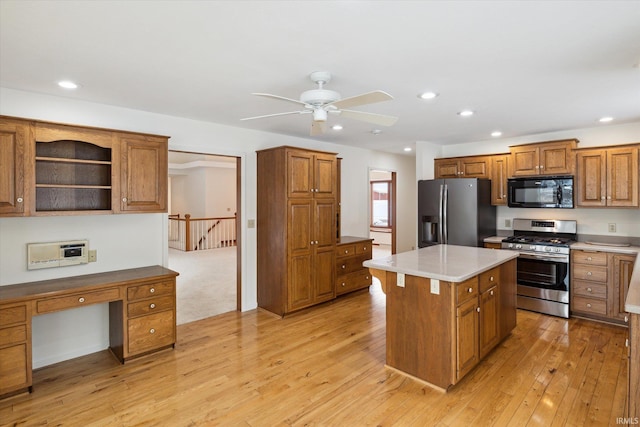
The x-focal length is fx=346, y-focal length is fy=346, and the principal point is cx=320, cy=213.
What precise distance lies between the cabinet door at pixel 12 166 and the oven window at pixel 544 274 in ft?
18.1

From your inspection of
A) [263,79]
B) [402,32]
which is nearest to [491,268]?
[402,32]

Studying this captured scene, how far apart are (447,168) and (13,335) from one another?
5745 millimetres

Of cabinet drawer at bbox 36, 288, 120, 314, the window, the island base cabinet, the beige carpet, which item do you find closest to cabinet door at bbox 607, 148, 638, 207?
the island base cabinet

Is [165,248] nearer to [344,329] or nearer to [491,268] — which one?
[344,329]

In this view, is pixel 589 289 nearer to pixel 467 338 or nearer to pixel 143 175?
pixel 467 338

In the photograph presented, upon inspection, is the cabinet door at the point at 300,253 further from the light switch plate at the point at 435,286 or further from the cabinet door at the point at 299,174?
the light switch plate at the point at 435,286

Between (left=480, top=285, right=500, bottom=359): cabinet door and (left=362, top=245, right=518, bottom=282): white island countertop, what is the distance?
29 cm

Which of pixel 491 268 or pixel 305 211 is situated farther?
pixel 305 211

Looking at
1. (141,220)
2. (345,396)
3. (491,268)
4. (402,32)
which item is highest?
(402,32)

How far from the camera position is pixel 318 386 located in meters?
2.82

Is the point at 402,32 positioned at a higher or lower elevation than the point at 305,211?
higher

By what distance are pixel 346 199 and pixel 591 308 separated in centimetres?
374

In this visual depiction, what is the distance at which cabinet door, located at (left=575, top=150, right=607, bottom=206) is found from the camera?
4.35 meters

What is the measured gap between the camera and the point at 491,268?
3.13 m
